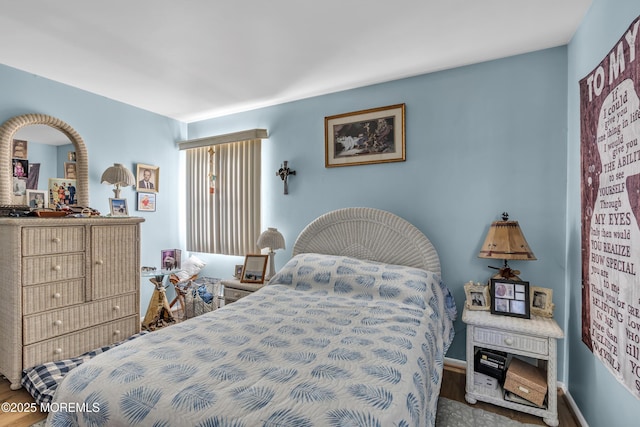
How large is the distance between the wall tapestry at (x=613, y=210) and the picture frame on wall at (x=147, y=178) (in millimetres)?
3966

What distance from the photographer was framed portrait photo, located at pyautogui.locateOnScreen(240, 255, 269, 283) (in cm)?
296

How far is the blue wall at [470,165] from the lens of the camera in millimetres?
2215

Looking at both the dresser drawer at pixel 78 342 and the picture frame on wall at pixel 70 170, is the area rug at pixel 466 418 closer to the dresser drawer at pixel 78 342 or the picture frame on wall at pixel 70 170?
the dresser drawer at pixel 78 342

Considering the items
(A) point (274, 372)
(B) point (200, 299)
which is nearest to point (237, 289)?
(B) point (200, 299)

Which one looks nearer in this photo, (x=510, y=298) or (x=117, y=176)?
(x=510, y=298)

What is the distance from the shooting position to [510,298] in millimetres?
2055

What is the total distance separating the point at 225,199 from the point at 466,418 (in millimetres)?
3059

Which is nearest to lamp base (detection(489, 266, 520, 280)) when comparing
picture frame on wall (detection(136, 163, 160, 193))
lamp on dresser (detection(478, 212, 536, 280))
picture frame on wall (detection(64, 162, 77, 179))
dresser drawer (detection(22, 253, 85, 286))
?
lamp on dresser (detection(478, 212, 536, 280))

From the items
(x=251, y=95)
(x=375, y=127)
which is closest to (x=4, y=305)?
(x=251, y=95)

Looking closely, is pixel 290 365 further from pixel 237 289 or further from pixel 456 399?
pixel 237 289

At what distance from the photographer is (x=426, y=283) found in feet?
7.01

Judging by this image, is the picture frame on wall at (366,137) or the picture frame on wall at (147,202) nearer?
the picture frame on wall at (366,137)

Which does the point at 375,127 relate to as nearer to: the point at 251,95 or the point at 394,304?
the point at 251,95

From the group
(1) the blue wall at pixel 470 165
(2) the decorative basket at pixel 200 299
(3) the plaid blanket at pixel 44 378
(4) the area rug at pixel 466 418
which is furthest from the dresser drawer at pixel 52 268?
(4) the area rug at pixel 466 418
